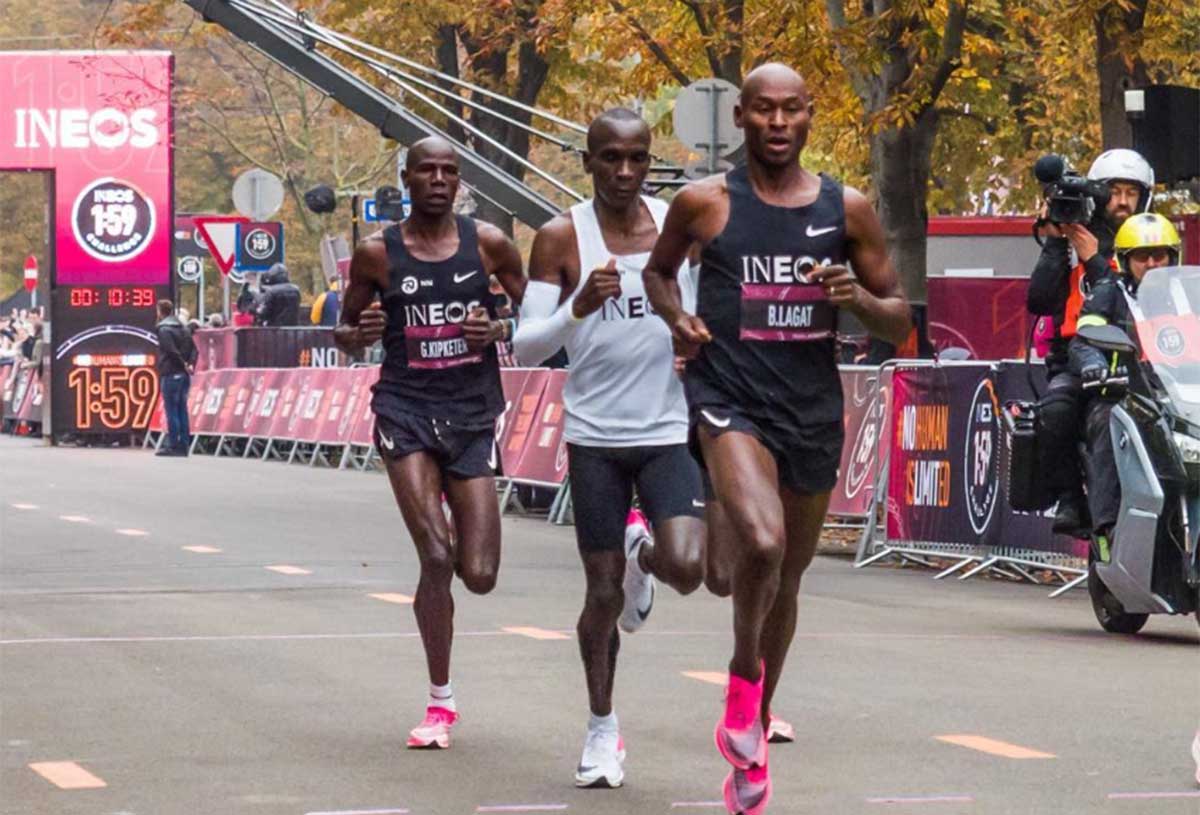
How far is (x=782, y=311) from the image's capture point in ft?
24.2

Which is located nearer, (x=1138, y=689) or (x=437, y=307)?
(x=437, y=307)

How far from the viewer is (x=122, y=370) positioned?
125ft

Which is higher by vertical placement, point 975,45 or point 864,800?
point 975,45

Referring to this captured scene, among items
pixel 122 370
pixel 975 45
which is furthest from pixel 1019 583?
pixel 122 370

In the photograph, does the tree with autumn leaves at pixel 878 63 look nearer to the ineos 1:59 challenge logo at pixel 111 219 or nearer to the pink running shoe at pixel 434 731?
the ineos 1:59 challenge logo at pixel 111 219

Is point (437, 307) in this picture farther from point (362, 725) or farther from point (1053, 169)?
point (1053, 169)

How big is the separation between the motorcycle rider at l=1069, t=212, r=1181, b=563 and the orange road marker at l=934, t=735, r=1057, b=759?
3.13 meters

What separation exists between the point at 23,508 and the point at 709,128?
6311 millimetres

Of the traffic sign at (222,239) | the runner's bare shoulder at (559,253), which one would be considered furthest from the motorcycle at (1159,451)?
the traffic sign at (222,239)

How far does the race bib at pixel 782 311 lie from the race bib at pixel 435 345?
1993 mm

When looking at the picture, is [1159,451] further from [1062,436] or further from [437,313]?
[437,313]

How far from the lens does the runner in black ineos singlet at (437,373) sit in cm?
910

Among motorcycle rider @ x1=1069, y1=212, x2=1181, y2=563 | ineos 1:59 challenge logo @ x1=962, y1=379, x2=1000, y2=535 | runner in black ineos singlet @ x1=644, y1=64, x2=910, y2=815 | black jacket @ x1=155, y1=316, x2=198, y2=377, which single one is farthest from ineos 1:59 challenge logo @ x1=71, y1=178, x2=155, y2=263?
runner in black ineos singlet @ x1=644, y1=64, x2=910, y2=815

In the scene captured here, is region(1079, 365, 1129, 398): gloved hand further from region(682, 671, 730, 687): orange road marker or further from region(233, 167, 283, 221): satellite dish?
region(233, 167, 283, 221): satellite dish
